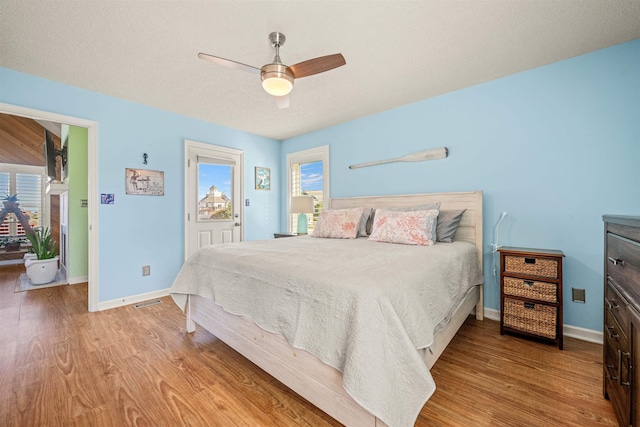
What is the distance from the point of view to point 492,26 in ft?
6.13

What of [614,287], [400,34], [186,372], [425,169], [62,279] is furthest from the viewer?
[62,279]

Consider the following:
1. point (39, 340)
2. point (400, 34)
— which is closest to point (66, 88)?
point (39, 340)

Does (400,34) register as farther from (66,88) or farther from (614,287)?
(66,88)

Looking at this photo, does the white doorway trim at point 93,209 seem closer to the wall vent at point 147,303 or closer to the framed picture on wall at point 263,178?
the wall vent at point 147,303

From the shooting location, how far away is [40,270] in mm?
3900

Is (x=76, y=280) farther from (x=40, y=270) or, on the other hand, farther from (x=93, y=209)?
(x=93, y=209)

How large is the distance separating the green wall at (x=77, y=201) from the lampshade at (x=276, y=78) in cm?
398

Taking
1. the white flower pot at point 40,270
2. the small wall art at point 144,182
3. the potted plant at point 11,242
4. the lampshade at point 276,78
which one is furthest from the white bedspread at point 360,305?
the potted plant at point 11,242

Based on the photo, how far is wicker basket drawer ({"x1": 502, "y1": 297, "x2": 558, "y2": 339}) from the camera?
204cm

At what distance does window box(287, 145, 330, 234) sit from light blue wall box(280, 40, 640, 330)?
60.0 inches

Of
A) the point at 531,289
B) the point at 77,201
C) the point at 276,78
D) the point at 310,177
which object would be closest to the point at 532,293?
the point at 531,289

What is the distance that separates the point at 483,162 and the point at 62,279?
6294 millimetres

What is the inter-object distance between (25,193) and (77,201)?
283 cm

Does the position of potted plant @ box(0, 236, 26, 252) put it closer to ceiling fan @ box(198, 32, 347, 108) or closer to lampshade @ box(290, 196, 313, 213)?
lampshade @ box(290, 196, 313, 213)
